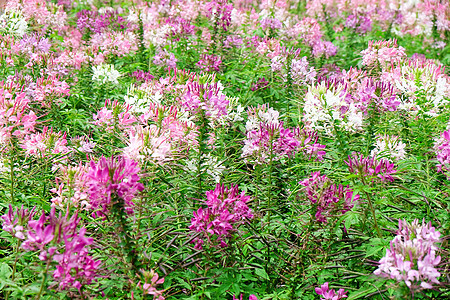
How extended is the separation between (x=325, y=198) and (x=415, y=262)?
577 millimetres

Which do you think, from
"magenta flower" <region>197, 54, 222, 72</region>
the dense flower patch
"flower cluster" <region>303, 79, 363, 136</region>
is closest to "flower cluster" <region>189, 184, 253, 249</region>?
the dense flower patch

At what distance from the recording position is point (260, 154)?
8.90 ft

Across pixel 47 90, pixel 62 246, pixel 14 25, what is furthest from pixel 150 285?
pixel 14 25

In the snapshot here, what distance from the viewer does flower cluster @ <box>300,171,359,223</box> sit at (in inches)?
80.9

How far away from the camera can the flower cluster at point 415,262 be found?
1.54 m

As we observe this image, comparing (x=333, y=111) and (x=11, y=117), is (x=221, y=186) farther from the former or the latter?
(x=11, y=117)

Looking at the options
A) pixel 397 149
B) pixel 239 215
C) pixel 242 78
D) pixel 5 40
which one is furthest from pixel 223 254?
pixel 5 40

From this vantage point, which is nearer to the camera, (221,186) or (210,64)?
(221,186)

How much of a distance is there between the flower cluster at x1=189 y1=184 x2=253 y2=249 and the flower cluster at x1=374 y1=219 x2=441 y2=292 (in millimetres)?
733

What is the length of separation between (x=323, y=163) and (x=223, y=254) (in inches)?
49.3

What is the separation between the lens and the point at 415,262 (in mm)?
1585

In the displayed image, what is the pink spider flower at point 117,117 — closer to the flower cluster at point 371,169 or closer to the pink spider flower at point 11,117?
the pink spider flower at point 11,117

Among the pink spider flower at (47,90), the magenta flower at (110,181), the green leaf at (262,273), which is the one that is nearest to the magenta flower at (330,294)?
the green leaf at (262,273)

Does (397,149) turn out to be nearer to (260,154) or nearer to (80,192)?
(260,154)
